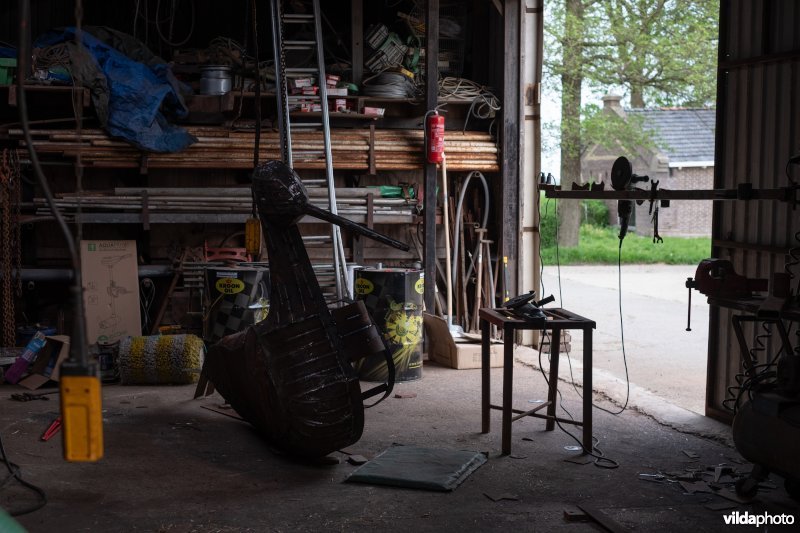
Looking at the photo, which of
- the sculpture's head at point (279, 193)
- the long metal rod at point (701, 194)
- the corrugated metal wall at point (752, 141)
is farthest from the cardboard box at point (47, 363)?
the corrugated metal wall at point (752, 141)

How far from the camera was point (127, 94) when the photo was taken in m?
8.15

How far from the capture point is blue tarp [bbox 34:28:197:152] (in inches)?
320

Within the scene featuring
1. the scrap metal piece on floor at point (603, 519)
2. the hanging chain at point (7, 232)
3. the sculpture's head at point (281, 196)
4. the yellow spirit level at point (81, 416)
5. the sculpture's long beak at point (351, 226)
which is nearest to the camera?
the yellow spirit level at point (81, 416)

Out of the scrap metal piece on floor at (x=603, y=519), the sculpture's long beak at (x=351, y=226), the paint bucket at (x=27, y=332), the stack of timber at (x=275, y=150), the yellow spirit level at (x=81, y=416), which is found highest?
the stack of timber at (x=275, y=150)

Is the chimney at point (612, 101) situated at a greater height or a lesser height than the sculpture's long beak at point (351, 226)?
greater

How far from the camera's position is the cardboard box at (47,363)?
750 centimetres

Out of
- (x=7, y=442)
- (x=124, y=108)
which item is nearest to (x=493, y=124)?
(x=124, y=108)

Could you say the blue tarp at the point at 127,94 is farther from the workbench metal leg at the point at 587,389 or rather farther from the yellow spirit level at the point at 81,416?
the yellow spirit level at the point at 81,416

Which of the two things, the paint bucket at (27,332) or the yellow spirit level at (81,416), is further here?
the paint bucket at (27,332)

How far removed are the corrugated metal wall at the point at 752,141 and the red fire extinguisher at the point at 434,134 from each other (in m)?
2.74

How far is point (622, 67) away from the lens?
20484 mm

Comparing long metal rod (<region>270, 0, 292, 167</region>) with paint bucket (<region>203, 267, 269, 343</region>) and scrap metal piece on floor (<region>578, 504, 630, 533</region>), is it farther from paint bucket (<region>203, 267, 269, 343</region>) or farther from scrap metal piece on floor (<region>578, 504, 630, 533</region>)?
scrap metal piece on floor (<region>578, 504, 630, 533</region>)

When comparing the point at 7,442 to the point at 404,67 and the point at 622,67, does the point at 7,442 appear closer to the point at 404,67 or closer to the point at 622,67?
the point at 404,67

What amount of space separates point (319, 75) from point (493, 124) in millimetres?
2111
